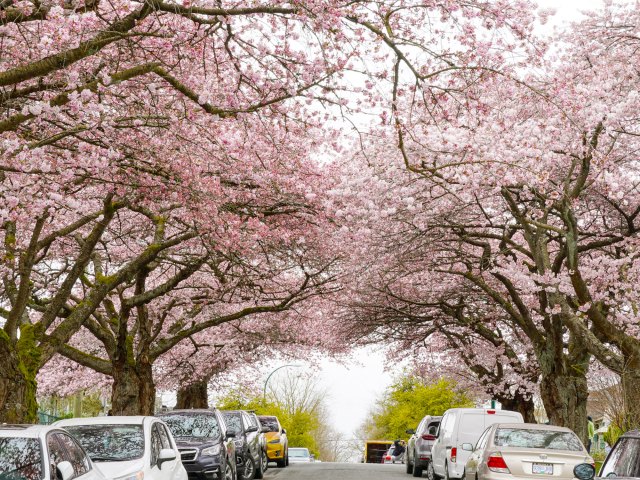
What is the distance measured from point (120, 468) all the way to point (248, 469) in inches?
413

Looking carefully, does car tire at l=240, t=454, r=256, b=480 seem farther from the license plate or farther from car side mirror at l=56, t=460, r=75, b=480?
car side mirror at l=56, t=460, r=75, b=480

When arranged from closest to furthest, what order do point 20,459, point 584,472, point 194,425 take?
point 20,459
point 584,472
point 194,425

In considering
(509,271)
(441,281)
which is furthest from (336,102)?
(441,281)

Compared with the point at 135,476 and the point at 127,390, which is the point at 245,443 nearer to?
the point at 127,390

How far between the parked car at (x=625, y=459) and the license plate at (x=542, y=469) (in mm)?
5006

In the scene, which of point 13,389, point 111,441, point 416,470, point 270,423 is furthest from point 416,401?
point 111,441

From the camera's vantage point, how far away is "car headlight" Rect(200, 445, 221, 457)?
16453 mm

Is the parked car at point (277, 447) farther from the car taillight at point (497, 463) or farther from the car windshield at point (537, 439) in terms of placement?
the car taillight at point (497, 463)

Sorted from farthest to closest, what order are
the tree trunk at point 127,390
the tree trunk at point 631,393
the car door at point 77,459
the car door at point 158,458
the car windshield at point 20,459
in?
the tree trunk at point 127,390
the tree trunk at point 631,393
the car door at point 158,458
the car door at point 77,459
the car windshield at point 20,459

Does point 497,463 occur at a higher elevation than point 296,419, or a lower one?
lower

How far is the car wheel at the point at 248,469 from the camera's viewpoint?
2056 cm

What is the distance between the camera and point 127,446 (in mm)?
11453

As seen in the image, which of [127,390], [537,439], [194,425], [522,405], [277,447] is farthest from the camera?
[522,405]

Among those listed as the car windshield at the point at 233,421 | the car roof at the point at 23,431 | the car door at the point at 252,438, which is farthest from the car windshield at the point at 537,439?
the car windshield at the point at 233,421
